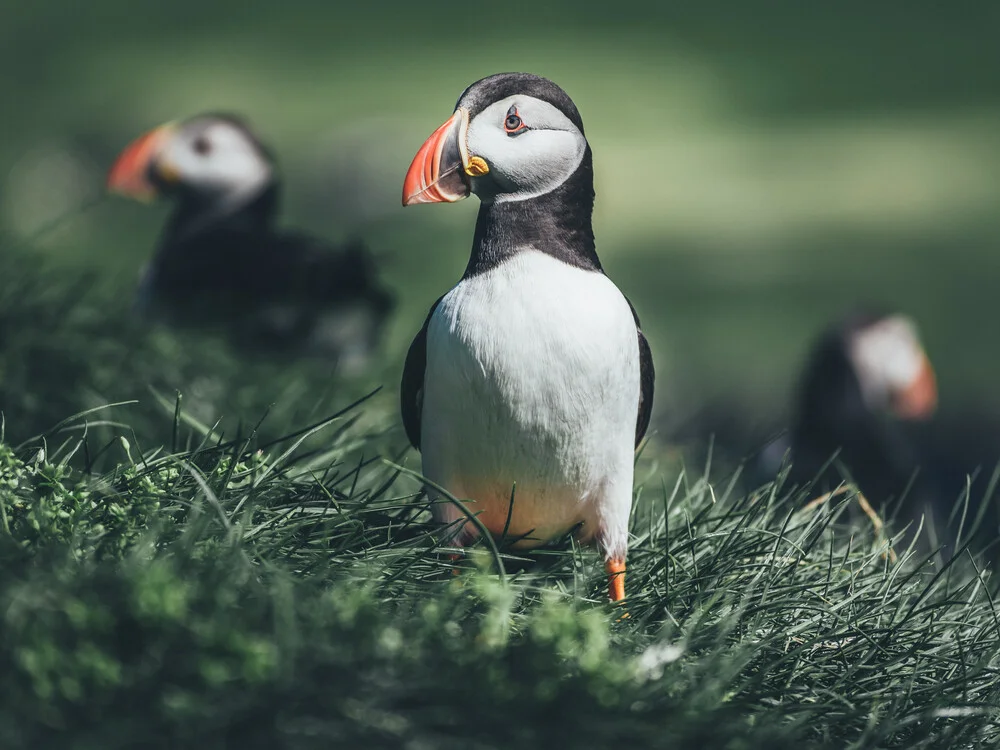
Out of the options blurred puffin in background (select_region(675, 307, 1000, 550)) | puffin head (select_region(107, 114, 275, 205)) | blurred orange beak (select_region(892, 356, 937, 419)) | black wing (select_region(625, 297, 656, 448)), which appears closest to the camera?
black wing (select_region(625, 297, 656, 448))

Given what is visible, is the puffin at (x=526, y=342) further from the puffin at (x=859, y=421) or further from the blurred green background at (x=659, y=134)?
the blurred green background at (x=659, y=134)

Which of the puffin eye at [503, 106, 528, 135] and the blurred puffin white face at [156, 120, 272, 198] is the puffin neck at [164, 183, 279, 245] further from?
the puffin eye at [503, 106, 528, 135]

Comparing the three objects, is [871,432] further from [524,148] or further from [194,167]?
[194,167]

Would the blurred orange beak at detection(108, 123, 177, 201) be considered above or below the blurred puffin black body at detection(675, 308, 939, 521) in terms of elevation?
above

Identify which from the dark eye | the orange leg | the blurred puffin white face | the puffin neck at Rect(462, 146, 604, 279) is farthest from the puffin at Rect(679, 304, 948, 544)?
the dark eye

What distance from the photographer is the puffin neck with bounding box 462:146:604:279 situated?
2.44m

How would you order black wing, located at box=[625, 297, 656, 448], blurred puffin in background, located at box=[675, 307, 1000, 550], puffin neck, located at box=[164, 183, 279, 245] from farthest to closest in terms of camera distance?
puffin neck, located at box=[164, 183, 279, 245] → blurred puffin in background, located at box=[675, 307, 1000, 550] → black wing, located at box=[625, 297, 656, 448]

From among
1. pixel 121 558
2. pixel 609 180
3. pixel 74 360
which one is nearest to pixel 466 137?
pixel 121 558

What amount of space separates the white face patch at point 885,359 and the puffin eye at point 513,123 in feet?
10.1

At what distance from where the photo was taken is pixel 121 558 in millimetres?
2061

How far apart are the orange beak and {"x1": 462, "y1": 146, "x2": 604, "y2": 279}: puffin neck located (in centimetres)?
10

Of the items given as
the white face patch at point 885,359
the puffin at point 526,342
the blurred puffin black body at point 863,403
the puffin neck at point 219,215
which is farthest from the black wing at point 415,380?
the puffin neck at point 219,215

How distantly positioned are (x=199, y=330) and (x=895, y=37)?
38.7 ft

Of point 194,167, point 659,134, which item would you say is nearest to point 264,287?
point 194,167
